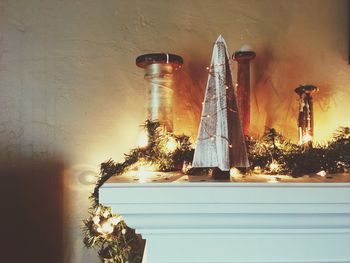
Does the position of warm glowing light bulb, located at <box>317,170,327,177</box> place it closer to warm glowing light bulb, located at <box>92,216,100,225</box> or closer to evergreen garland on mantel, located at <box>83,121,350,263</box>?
evergreen garland on mantel, located at <box>83,121,350,263</box>

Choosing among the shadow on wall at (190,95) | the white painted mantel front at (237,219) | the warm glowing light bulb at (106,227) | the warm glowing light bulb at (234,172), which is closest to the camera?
the white painted mantel front at (237,219)

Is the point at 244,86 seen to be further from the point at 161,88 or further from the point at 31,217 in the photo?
the point at 31,217

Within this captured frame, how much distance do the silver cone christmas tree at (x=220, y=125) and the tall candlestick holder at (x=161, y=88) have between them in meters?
0.20

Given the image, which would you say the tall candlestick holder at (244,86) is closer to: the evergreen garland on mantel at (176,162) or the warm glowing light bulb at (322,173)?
the evergreen garland on mantel at (176,162)

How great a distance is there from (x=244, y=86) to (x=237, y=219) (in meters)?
0.45

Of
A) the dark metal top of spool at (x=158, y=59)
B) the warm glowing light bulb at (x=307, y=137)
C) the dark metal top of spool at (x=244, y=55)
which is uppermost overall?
the dark metal top of spool at (x=244, y=55)

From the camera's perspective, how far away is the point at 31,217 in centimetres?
111

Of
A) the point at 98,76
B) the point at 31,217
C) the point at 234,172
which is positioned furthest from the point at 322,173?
the point at 31,217

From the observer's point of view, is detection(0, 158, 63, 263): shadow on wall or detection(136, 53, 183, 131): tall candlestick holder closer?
detection(136, 53, 183, 131): tall candlestick holder

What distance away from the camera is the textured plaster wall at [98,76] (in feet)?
3.65

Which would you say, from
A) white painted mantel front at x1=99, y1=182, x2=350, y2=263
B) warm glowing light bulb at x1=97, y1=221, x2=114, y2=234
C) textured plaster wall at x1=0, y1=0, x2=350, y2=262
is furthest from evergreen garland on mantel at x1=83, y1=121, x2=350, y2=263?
textured plaster wall at x1=0, y1=0, x2=350, y2=262

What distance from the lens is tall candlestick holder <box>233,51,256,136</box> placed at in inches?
37.8

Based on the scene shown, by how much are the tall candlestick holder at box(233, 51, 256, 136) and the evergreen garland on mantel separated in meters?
0.10

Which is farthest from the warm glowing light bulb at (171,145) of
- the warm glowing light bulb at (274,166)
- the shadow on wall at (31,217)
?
the shadow on wall at (31,217)
